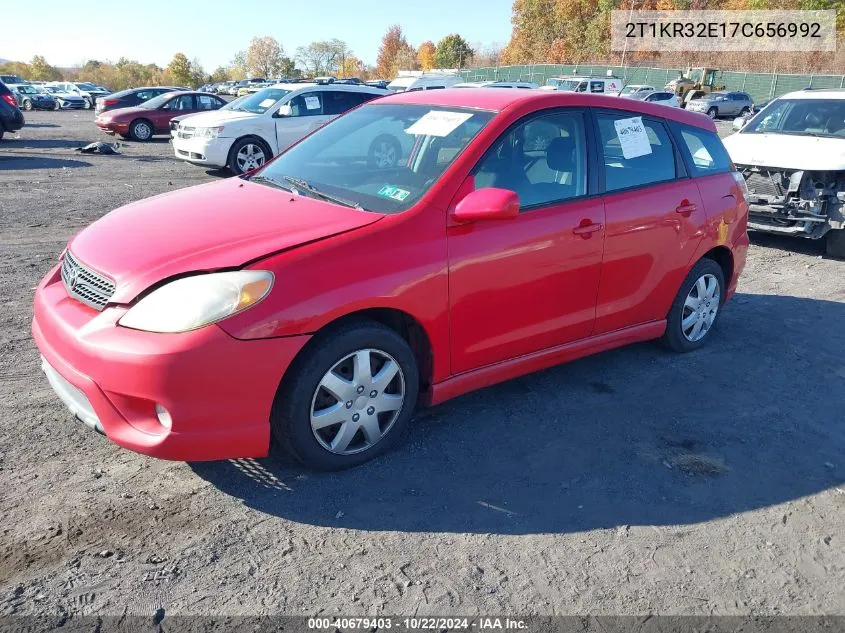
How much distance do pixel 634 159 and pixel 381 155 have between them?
165cm

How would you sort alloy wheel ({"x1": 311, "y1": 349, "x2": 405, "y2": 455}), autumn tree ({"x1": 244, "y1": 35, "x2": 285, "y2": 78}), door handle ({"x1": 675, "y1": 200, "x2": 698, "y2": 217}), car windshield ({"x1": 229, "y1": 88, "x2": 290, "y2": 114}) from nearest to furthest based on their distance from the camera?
alloy wheel ({"x1": 311, "y1": 349, "x2": 405, "y2": 455}) < door handle ({"x1": 675, "y1": 200, "x2": 698, "y2": 217}) < car windshield ({"x1": 229, "y1": 88, "x2": 290, "y2": 114}) < autumn tree ({"x1": 244, "y1": 35, "x2": 285, "y2": 78})

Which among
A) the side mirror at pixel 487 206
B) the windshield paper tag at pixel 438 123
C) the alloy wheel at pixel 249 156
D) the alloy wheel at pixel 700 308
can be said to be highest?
the windshield paper tag at pixel 438 123

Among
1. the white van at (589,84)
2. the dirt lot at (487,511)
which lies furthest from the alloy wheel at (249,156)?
the white van at (589,84)

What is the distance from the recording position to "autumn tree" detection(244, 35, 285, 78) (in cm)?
11062

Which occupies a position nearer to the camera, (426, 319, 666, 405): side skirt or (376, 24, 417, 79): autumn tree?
(426, 319, 666, 405): side skirt

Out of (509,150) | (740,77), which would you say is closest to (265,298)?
(509,150)

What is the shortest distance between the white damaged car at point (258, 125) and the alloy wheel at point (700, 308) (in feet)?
27.9

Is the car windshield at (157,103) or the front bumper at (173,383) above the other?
the car windshield at (157,103)

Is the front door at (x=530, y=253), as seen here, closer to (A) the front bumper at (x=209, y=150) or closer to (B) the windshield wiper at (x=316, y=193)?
(B) the windshield wiper at (x=316, y=193)

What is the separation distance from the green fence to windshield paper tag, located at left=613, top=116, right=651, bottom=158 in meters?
43.7

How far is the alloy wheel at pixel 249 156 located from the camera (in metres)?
12.8

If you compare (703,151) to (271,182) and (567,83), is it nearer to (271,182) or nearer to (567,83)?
(271,182)

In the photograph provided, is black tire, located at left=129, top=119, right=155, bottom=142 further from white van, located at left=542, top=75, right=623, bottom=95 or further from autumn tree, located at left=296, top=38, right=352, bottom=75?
autumn tree, located at left=296, top=38, right=352, bottom=75

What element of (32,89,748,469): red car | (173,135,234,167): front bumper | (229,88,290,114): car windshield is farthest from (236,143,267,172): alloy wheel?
(32,89,748,469): red car
